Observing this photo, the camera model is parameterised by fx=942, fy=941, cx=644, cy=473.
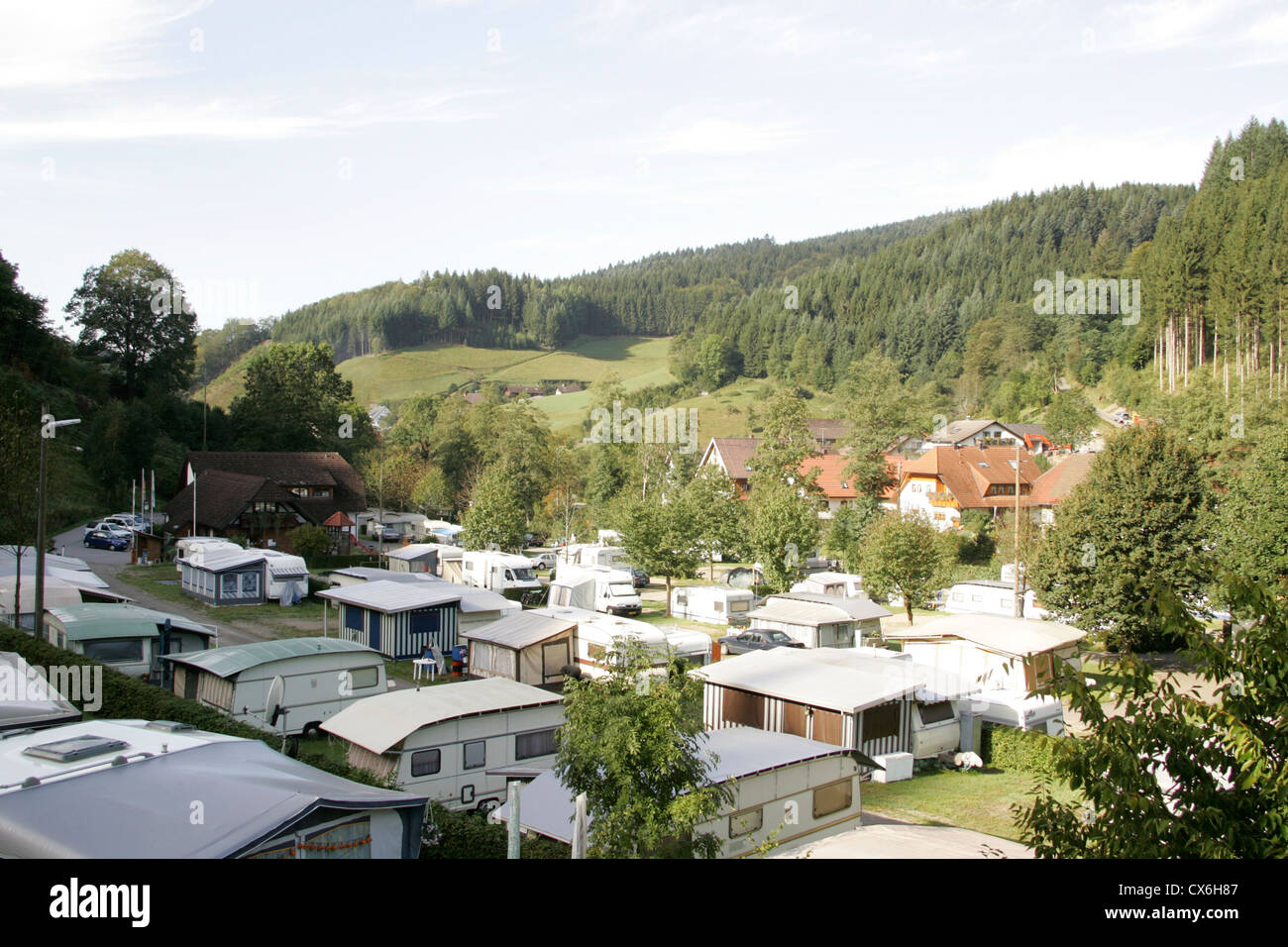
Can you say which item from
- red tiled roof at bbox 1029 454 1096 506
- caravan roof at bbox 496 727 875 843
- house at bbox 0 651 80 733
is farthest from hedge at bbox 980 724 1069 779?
red tiled roof at bbox 1029 454 1096 506

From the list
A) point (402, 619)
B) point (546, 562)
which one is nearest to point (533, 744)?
point (402, 619)

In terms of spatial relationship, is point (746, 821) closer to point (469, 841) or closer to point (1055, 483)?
point (469, 841)

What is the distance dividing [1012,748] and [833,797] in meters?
7.88

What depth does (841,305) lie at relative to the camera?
146 m

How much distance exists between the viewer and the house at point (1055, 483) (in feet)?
187

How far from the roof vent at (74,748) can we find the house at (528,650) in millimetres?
14034

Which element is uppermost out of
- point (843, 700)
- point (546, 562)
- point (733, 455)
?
point (733, 455)

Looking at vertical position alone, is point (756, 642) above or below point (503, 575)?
below

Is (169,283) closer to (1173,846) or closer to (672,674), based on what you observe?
(672,674)

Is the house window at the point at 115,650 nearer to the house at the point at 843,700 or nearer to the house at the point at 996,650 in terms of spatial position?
the house at the point at 843,700

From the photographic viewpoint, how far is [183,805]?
9.17 m

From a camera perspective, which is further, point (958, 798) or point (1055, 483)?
point (1055, 483)

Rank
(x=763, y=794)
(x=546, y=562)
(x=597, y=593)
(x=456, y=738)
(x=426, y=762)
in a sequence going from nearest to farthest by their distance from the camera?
(x=763, y=794) < (x=426, y=762) < (x=456, y=738) < (x=597, y=593) < (x=546, y=562)
